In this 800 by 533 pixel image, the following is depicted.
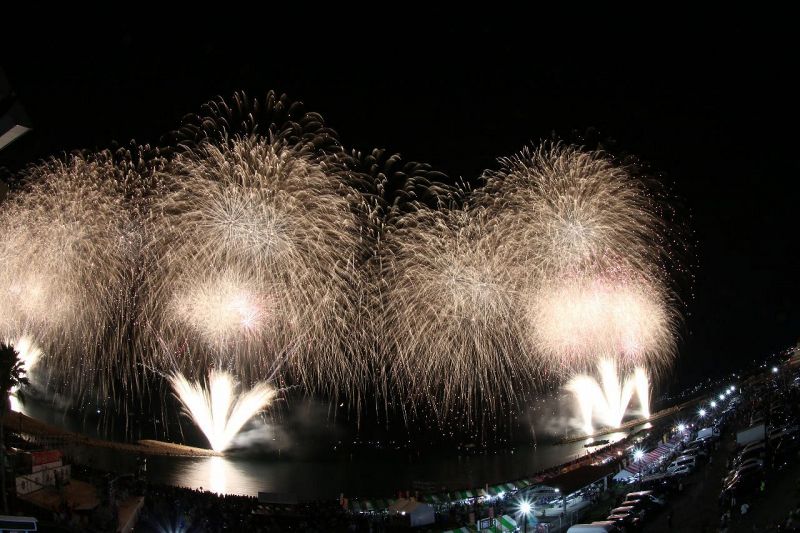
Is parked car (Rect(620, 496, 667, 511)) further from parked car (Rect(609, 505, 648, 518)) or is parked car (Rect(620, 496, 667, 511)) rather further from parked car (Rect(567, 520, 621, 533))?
parked car (Rect(567, 520, 621, 533))

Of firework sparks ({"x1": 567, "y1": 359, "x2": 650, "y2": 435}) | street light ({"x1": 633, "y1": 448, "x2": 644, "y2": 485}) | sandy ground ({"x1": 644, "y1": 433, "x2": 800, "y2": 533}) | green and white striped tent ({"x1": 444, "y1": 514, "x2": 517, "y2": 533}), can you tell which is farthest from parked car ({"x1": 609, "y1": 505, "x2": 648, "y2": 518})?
firework sparks ({"x1": 567, "y1": 359, "x2": 650, "y2": 435})

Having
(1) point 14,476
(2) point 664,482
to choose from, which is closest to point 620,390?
(2) point 664,482

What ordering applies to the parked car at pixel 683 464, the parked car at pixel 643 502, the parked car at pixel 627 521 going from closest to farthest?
the parked car at pixel 627 521, the parked car at pixel 643 502, the parked car at pixel 683 464

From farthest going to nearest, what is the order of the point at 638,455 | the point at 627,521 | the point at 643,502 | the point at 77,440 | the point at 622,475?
the point at 77,440 < the point at 638,455 < the point at 622,475 < the point at 643,502 < the point at 627,521

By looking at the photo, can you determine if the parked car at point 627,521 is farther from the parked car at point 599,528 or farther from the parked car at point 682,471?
the parked car at point 682,471

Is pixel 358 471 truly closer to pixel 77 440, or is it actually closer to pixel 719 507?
pixel 77 440

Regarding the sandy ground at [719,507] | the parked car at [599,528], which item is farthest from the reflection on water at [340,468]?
the parked car at [599,528]

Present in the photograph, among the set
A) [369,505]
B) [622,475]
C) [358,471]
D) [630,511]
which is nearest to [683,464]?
[622,475]
